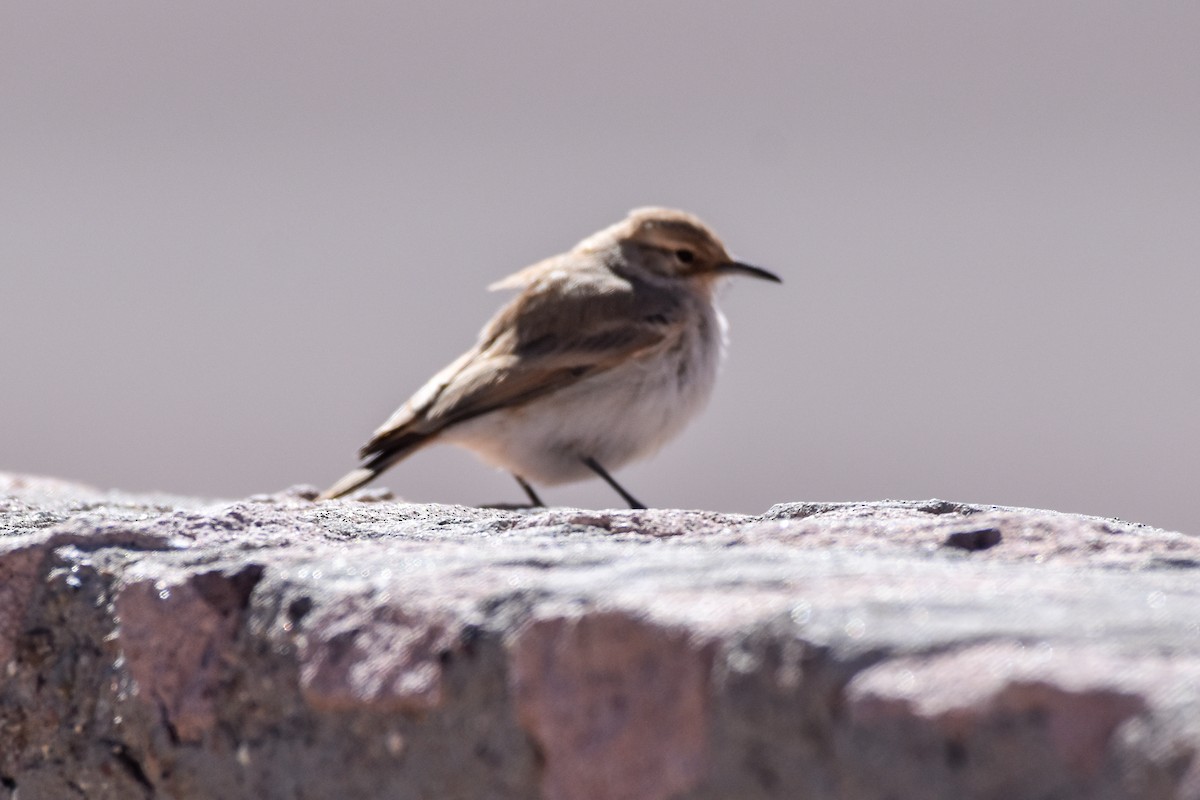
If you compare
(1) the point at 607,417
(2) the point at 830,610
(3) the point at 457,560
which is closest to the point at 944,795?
(2) the point at 830,610

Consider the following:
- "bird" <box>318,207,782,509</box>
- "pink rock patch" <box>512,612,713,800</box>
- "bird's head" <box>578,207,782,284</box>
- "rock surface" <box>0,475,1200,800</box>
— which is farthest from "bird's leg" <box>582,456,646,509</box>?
"pink rock patch" <box>512,612,713,800</box>

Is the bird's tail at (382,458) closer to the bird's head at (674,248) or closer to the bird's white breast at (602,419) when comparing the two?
the bird's white breast at (602,419)

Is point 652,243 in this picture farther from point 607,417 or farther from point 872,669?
point 872,669

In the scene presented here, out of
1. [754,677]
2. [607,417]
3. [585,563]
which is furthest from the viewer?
[607,417]

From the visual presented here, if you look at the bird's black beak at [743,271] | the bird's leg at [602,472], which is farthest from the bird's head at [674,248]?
the bird's leg at [602,472]

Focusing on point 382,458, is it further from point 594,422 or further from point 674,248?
point 674,248

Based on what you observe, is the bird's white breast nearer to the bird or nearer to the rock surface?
the bird

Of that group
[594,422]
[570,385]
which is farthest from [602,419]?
[570,385]
